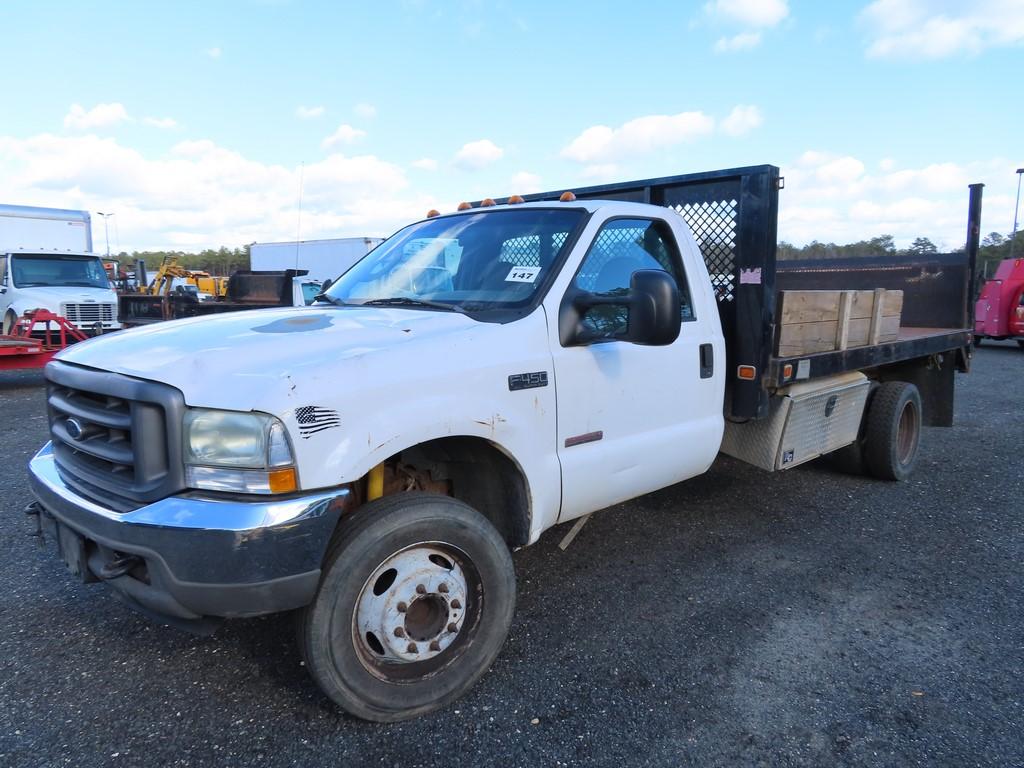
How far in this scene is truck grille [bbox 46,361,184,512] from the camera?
234 cm

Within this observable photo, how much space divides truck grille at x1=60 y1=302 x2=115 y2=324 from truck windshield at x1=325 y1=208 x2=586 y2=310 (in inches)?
486

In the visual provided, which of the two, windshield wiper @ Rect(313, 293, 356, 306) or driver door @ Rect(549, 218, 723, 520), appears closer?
driver door @ Rect(549, 218, 723, 520)

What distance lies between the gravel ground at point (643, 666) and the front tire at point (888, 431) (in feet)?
2.90

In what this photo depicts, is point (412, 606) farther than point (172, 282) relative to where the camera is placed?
No

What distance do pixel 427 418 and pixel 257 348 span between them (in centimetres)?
65

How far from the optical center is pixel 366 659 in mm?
2631

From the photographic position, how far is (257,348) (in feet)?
8.39

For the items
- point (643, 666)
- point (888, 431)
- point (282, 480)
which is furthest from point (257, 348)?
point (888, 431)

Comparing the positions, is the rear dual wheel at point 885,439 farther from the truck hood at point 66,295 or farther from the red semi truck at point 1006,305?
the truck hood at point 66,295

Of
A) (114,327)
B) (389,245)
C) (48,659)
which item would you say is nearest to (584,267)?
(389,245)

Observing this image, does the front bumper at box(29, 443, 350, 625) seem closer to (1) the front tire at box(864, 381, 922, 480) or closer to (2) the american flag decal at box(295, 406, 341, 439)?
(2) the american flag decal at box(295, 406, 341, 439)

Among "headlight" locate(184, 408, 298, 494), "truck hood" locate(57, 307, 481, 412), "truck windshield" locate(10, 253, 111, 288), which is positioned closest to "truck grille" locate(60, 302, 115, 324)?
"truck windshield" locate(10, 253, 111, 288)

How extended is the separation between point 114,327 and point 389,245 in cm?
1291

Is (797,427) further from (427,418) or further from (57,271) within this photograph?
(57,271)
